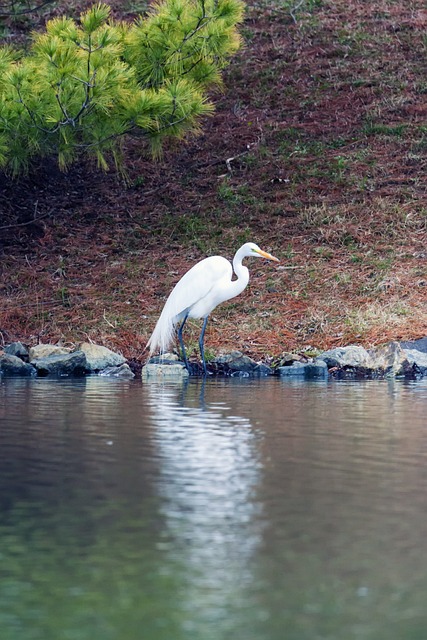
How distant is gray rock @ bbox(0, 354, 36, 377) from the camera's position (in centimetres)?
1070

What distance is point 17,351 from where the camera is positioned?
11055 mm

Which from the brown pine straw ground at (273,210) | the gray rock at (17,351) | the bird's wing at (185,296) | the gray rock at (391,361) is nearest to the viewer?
the gray rock at (391,361)

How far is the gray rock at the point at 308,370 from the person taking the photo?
10438 millimetres

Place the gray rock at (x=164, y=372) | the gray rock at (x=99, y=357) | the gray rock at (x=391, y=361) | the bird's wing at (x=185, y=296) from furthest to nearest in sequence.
Result: 1. the bird's wing at (x=185, y=296)
2. the gray rock at (x=99, y=357)
3. the gray rock at (x=164, y=372)
4. the gray rock at (x=391, y=361)

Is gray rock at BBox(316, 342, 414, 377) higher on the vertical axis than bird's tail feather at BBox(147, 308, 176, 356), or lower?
lower

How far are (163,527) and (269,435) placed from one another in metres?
2.28

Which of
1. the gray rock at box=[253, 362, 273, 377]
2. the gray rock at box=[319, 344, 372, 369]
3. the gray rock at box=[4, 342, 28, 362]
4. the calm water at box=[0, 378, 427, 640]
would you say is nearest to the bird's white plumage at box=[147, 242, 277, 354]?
the gray rock at box=[253, 362, 273, 377]

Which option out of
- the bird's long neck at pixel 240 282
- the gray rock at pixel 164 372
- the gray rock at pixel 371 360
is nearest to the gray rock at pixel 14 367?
the gray rock at pixel 164 372

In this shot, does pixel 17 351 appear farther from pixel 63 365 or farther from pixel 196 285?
pixel 196 285

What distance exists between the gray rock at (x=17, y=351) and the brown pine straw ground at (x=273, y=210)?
2.03ft

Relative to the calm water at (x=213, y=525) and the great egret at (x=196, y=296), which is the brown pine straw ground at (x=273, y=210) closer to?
the great egret at (x=196, y=296)

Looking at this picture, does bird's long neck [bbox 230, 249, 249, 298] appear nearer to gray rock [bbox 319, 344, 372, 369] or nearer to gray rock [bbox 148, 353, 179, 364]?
gray rock [bbox 148, 353, 179, 364]

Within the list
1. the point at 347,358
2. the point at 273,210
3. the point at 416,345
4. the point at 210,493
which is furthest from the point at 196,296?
the point at 210,493

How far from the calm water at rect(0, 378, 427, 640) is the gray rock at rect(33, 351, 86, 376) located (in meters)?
3.15
